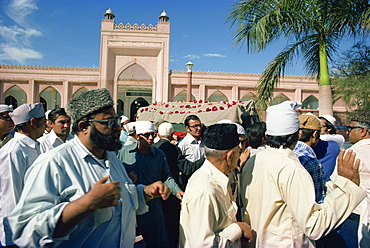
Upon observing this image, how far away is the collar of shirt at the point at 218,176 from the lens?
5.43ft

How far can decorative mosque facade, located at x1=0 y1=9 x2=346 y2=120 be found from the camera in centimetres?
2038

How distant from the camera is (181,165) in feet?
10.5

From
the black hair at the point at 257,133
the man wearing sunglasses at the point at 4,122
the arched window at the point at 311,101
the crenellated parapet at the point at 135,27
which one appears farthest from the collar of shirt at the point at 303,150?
the arched window at the point at 311,101

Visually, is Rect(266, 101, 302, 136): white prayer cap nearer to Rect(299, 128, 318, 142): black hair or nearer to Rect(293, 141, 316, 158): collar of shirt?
Rect(293, 141, 316, 158): collar of shirt

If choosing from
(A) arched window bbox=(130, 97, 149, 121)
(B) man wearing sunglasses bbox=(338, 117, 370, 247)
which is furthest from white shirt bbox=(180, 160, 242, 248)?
(A) arched window bbox=(130, 97, 149, 121)

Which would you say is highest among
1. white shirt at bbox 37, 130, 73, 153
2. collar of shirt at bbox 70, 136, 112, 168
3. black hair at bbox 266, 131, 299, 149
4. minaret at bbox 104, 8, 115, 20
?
minaret at bbox 104, 8, 115, 20

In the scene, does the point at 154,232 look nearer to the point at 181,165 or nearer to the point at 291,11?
the point at 181,165

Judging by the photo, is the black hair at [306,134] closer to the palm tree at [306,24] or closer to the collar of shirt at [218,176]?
the collar of shirt at [218,176]

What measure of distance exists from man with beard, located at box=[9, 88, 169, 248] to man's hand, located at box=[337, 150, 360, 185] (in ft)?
3.02

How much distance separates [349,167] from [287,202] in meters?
0.37

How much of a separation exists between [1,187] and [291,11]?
6342mm

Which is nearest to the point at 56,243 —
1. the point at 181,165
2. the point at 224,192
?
the point at 224,192

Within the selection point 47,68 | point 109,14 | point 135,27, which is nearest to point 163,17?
point 135,27

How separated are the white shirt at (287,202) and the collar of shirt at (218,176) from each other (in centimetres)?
24
